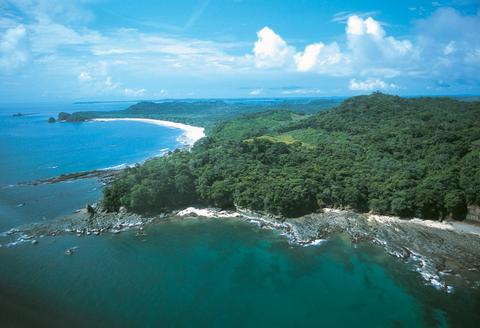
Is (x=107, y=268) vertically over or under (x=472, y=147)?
under

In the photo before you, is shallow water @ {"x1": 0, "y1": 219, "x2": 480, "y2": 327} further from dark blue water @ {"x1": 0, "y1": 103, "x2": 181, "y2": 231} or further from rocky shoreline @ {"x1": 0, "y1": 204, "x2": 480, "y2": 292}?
dark blue water @ {"x1": 0, "y1": 103, "x2": 181, "y2": 231}

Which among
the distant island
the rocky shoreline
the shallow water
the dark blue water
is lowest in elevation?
the shallow water

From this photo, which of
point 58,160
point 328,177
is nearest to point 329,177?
point 328,177

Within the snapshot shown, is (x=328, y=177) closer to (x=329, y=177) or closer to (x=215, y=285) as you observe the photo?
(x=329, y=177)

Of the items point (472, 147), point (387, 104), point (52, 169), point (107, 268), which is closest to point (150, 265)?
point (107, 268)

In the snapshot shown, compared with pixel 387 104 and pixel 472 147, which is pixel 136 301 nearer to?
pixel 472 147

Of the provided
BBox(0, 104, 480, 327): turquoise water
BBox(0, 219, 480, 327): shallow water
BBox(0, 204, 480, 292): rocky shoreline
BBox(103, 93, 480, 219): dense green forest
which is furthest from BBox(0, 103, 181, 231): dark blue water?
BBox(0, 219, 480, 327): shallow water
